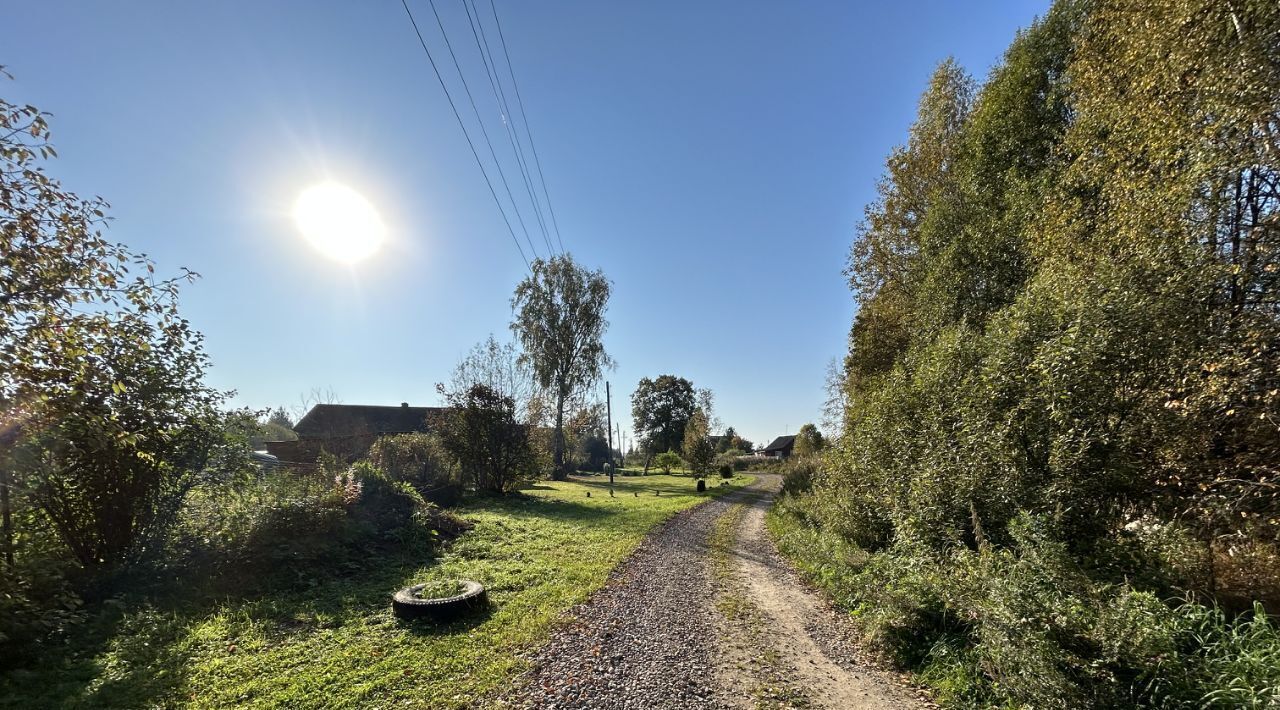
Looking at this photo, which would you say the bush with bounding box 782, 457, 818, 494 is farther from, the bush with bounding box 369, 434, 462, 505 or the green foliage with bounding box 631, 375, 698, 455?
the green foliage with bounding box 631, 375, 698, 455

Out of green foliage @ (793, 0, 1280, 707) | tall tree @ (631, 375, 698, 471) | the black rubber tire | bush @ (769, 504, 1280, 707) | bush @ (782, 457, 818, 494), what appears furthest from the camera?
tall tree @ (631, 375, 698, 471)

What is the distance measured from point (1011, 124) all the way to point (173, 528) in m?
18.5

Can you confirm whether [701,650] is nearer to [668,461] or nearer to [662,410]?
[668,461]

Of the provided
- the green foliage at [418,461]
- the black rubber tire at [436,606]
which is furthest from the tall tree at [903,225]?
the green foliage at [418,461]

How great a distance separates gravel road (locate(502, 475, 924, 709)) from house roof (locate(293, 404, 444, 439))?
116ft

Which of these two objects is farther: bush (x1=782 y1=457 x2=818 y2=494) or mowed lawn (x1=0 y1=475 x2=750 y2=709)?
Answer: bush (x1=782 y1=457 x2=818 y2=494)

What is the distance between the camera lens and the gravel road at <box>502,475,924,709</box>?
4629mm

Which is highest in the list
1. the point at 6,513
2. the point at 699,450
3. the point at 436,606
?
the point at 699,450

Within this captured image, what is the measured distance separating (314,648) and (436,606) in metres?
1.35

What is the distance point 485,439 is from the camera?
20.9 m

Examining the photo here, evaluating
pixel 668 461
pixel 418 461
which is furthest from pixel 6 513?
pixel 668 461

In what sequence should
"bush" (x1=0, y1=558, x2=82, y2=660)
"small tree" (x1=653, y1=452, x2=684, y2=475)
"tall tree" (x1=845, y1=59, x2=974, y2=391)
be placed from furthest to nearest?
"small tree" (x1=653, y1=452, x2=684, y2=475)
"tall tree" (x1=845, y1=59, x2=974, y2=391)
"bush" (x1=0, y1=558, x2=82, y2=660)

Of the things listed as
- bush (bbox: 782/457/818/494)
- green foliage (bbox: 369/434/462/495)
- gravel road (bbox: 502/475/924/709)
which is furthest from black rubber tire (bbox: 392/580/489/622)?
bush (bbox: 782/457/818/494)

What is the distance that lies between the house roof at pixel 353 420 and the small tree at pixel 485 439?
20248mm
